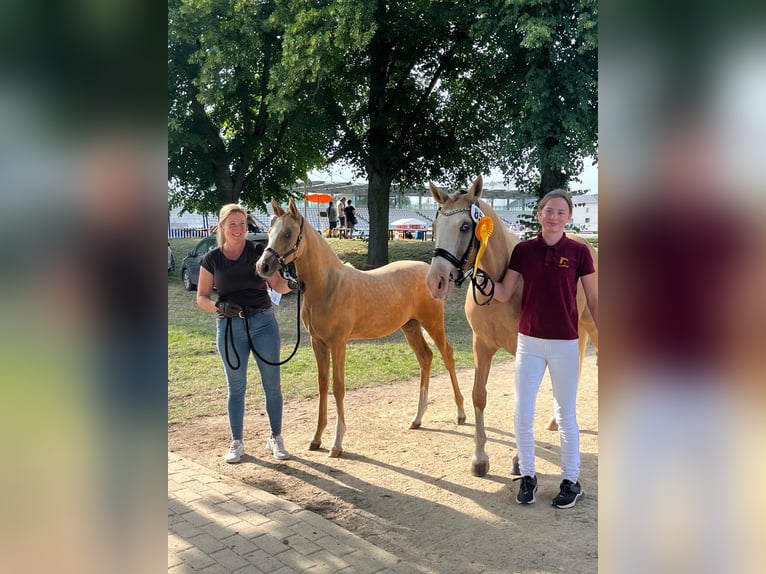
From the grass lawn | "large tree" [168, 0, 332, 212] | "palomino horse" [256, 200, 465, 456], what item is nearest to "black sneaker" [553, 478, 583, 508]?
"palomino horse" [256, 200, 465, 456]

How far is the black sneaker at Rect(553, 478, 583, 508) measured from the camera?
13.8ft

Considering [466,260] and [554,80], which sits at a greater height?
[554,80]

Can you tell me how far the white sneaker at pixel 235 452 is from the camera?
17.0 ft

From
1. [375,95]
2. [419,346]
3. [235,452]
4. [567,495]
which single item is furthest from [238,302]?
[375,95]

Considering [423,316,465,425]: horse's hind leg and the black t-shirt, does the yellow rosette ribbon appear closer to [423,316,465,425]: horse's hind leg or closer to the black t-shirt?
the black t-shirt

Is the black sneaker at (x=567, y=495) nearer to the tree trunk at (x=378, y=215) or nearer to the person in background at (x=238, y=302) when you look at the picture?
the person in background at (x=238, y=302)

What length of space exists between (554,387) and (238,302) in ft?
8.52

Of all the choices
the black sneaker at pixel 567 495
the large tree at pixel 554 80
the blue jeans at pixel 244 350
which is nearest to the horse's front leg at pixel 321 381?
the blue jeans at pixel 244 350

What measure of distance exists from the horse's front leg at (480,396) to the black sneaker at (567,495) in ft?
2.42

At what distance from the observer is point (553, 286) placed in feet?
12.8

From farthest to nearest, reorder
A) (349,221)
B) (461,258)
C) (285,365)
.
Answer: (349,221), (285,365), (461,258)

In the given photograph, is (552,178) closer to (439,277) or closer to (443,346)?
(443,346)
